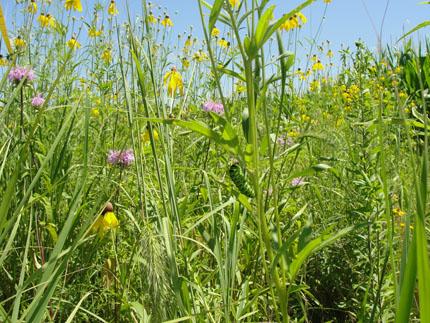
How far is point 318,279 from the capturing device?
1.25 metres

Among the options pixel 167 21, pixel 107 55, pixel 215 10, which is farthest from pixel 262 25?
pixel 167 21

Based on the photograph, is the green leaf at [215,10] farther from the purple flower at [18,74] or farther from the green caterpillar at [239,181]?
the purple flower at [18,74]

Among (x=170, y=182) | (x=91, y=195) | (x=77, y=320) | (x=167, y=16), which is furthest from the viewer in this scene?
(x=167, y=16)

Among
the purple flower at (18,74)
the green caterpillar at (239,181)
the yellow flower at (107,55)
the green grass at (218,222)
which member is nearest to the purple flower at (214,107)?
the green grass at (218,222)

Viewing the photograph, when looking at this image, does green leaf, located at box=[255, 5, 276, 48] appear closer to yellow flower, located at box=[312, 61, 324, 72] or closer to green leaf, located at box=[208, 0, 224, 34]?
green leaf, located at box=[208, 0, 224, 34]

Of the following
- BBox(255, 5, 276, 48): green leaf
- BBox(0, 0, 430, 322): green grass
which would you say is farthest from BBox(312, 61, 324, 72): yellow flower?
BBox(255, 5, 276, 48): green leaf

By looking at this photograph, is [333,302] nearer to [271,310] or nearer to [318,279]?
[318,279]

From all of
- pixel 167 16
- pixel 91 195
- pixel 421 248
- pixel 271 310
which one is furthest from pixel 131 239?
pixel 167 16

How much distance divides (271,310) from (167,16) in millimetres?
3353

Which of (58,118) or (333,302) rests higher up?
(58,118)

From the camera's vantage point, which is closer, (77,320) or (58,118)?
(77,320)

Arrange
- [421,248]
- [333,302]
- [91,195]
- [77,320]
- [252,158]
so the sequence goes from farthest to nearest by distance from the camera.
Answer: [91,195] → [333,302] → [77,320] → [252,158] → [421,248]

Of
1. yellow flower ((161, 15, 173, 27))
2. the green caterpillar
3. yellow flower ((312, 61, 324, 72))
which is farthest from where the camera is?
yellow flower ((312, 61, 324, 72))

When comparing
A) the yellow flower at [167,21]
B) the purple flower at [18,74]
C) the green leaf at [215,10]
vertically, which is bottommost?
the green leaf at [215,10]
